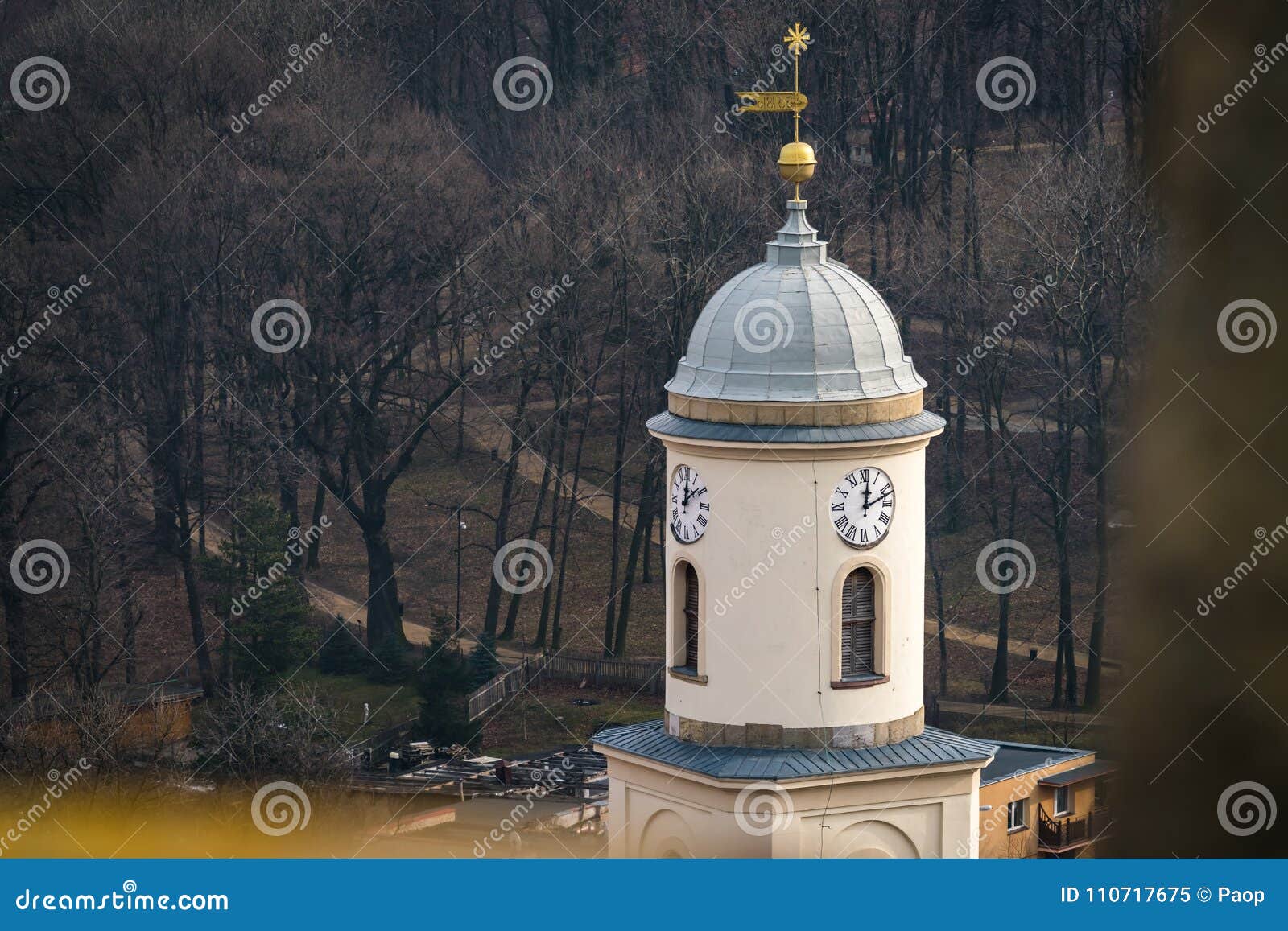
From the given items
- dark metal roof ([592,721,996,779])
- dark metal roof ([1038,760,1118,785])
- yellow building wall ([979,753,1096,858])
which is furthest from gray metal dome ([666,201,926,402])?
dark metal roof ([1038,760,1118,785])

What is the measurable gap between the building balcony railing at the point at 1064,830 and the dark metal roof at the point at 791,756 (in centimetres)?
2109

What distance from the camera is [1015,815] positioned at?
2079 inches

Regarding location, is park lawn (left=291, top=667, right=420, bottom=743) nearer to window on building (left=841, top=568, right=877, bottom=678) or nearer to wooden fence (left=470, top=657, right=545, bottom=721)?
wooden fence (left=470, top=657, right=545, bottom=721)

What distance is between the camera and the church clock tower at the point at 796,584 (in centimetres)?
2977

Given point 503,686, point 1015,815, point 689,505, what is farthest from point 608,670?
point 689,505

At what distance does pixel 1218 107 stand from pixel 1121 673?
1.48 m

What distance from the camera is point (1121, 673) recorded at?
664cm

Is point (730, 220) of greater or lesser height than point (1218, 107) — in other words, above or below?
above

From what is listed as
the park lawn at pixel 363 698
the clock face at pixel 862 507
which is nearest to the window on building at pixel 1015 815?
the park lawn at pixel 363 698

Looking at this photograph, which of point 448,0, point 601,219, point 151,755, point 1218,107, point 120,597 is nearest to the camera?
point 1218,107

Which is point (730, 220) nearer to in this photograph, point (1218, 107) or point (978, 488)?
point (978, 488)

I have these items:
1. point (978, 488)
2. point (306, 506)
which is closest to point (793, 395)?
point (978, 488)

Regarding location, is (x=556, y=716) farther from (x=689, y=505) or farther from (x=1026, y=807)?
(x=689, y=505)

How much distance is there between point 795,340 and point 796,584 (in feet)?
9.37
